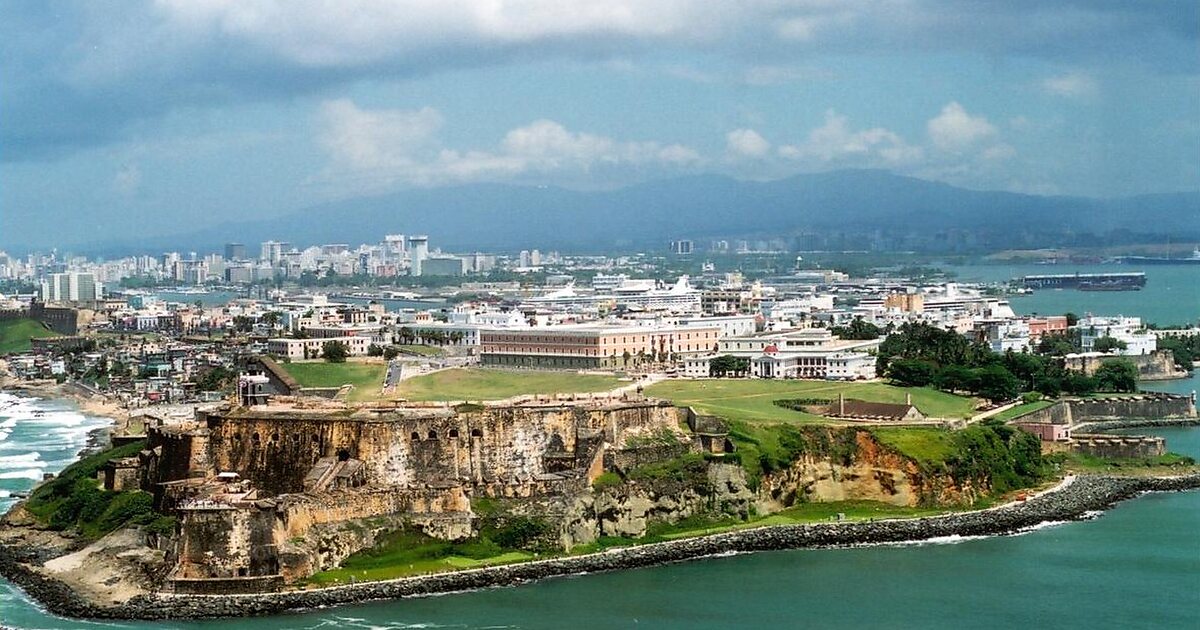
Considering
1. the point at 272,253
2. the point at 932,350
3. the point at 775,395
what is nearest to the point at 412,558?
the point at 775,395

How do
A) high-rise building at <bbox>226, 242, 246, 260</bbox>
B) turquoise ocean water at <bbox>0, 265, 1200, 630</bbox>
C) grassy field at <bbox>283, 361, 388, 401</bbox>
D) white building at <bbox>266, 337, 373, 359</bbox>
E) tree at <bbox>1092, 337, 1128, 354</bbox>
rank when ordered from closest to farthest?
1. turquoise ocean water at <bbox>0, 265, 1200, 630</bbox>
2. grassy field at <bbox>283, 361, 388, 401</bbox>
3. white building at <bbox>266, 337, 373, 359</bbox>
4. tree at <bbox>1092, 337, 1128, 354</bbox>
5. high-rise building at <bbox>226, 242, 246, 260</bbox>

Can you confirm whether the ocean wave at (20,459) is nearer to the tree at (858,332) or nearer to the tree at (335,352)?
the tree at (335,352)

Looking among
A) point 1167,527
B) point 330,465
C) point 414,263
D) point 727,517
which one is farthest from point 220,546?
point 414,263

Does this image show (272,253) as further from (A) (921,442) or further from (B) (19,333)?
(A) (921,442)

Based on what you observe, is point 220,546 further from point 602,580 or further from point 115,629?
point 602,580

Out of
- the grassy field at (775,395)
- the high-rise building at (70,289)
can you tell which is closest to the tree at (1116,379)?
the grassy field at (775,395)

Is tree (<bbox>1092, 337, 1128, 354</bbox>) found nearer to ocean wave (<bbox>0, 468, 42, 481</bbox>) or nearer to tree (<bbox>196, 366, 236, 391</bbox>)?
tree (<bbox>196, 366, 236, 391</bbox>)

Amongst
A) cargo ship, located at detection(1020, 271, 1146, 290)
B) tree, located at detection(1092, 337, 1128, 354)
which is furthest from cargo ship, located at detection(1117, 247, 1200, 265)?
tree, located at detection(1092, 337, 1128, 354)
